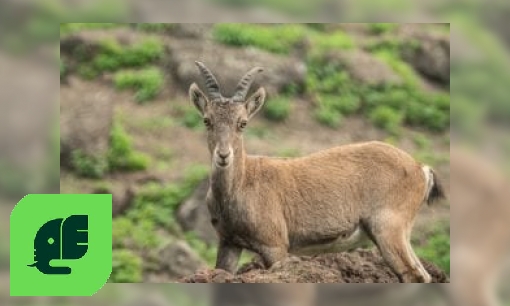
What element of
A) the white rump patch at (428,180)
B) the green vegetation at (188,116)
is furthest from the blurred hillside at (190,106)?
the white rump patch at (428,180)

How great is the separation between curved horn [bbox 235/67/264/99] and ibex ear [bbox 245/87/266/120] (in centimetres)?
4

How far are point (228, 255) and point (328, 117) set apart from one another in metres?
1.29

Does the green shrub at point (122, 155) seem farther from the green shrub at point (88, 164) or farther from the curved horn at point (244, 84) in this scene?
the curved horn at point (244, 84)

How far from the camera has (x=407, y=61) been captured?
8.39 meters

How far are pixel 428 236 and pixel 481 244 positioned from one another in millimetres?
298

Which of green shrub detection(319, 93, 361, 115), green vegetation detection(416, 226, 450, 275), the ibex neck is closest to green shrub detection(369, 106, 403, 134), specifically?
green shrub detection(319, 93, 361, 115)

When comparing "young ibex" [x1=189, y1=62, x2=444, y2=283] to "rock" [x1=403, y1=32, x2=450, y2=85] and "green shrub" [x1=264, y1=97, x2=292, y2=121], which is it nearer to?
"green shrub" [x1=264, y1=97, x2=292, y2=121]

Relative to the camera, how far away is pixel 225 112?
7168 millimetres

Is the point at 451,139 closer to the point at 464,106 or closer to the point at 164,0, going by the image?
the point at 464,106

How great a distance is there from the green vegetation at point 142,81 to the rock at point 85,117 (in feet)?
0.30

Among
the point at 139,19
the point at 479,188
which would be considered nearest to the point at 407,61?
the point at 479,188

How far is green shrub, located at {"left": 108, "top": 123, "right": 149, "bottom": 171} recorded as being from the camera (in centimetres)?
825

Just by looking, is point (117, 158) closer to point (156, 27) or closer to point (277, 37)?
point (156, 27)

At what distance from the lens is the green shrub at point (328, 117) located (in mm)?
8266
